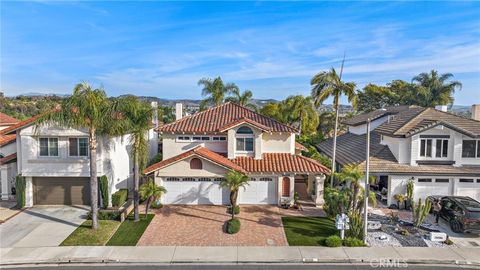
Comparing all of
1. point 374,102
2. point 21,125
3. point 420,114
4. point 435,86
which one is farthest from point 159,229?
point 374,102

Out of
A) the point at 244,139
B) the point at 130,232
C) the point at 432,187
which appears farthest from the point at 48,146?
the point at 432,187

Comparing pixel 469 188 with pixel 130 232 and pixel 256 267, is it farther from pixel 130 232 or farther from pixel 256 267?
pixel 130 232

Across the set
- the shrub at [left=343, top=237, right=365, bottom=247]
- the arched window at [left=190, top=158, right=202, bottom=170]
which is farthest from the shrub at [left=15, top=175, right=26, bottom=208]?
the shrub at [left=343, top=237, right=365, bottom=247]

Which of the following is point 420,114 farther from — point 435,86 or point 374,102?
point 374,102

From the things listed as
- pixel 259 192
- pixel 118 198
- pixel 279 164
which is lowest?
pixel 118 198

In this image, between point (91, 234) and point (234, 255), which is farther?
point (91, 234)
